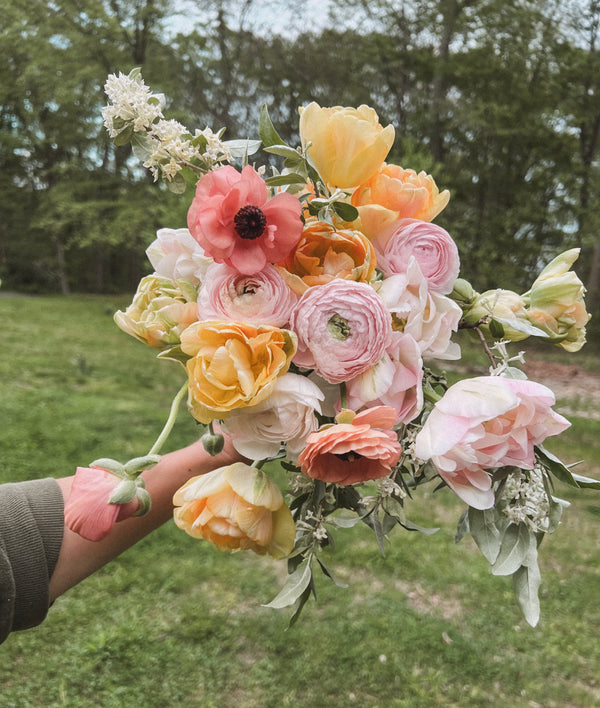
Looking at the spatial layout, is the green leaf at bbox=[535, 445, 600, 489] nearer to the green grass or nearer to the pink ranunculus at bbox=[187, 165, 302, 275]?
the pink ranunculus at bbox=[187, 165, 302, 275]

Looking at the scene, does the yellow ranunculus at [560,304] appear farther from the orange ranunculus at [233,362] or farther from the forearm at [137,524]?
the forearm at [137,524]

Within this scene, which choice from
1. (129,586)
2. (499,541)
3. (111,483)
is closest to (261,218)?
(111,483)

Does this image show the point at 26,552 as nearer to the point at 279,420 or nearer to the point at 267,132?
the point at 279,420

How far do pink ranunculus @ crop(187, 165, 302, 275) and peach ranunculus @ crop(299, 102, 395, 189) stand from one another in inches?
5.1

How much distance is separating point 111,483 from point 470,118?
12.2 metres

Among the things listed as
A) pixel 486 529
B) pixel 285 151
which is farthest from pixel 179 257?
pixel 486 529

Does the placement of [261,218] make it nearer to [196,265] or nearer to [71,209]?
[196,265]

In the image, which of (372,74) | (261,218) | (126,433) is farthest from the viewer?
(372,74)

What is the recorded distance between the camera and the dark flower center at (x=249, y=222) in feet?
2.92

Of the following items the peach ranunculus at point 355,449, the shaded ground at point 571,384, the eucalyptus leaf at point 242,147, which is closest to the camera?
the peach ranunculus at point 355,449

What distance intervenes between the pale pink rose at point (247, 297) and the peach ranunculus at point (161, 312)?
0.05m

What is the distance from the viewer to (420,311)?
0.94 m

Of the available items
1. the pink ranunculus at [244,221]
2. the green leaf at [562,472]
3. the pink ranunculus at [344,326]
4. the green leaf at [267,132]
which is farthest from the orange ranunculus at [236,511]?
the green leaf at [267,132]

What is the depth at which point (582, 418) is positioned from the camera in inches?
307
